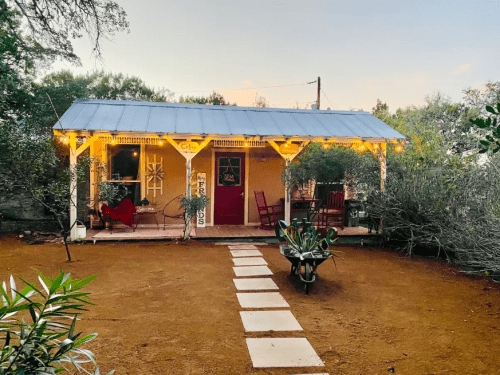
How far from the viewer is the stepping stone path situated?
2.83m

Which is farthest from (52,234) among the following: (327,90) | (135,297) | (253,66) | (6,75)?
(327,90)

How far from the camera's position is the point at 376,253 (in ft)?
23.4

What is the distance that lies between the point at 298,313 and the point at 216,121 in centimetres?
567

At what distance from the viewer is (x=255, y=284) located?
4.86 meters

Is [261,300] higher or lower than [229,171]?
lower

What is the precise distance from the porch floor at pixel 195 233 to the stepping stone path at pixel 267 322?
2.17 metres

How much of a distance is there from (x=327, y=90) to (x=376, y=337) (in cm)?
1923

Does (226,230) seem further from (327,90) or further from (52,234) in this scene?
(327,90)

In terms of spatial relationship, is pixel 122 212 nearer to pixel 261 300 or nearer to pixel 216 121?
pixel 216 121

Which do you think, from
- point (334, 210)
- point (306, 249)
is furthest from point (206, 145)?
point (306, 249)

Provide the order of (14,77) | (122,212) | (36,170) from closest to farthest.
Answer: (36,170) < (122,212) < (14,77)

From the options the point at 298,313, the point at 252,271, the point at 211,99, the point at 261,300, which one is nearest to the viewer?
the point at 298,313

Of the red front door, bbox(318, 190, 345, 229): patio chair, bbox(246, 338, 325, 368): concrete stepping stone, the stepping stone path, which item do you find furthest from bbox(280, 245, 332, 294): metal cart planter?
the red front door

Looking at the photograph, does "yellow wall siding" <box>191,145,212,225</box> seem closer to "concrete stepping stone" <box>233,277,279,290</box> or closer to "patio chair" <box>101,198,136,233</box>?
"patio chair" <box>101,198,136,233</box>
